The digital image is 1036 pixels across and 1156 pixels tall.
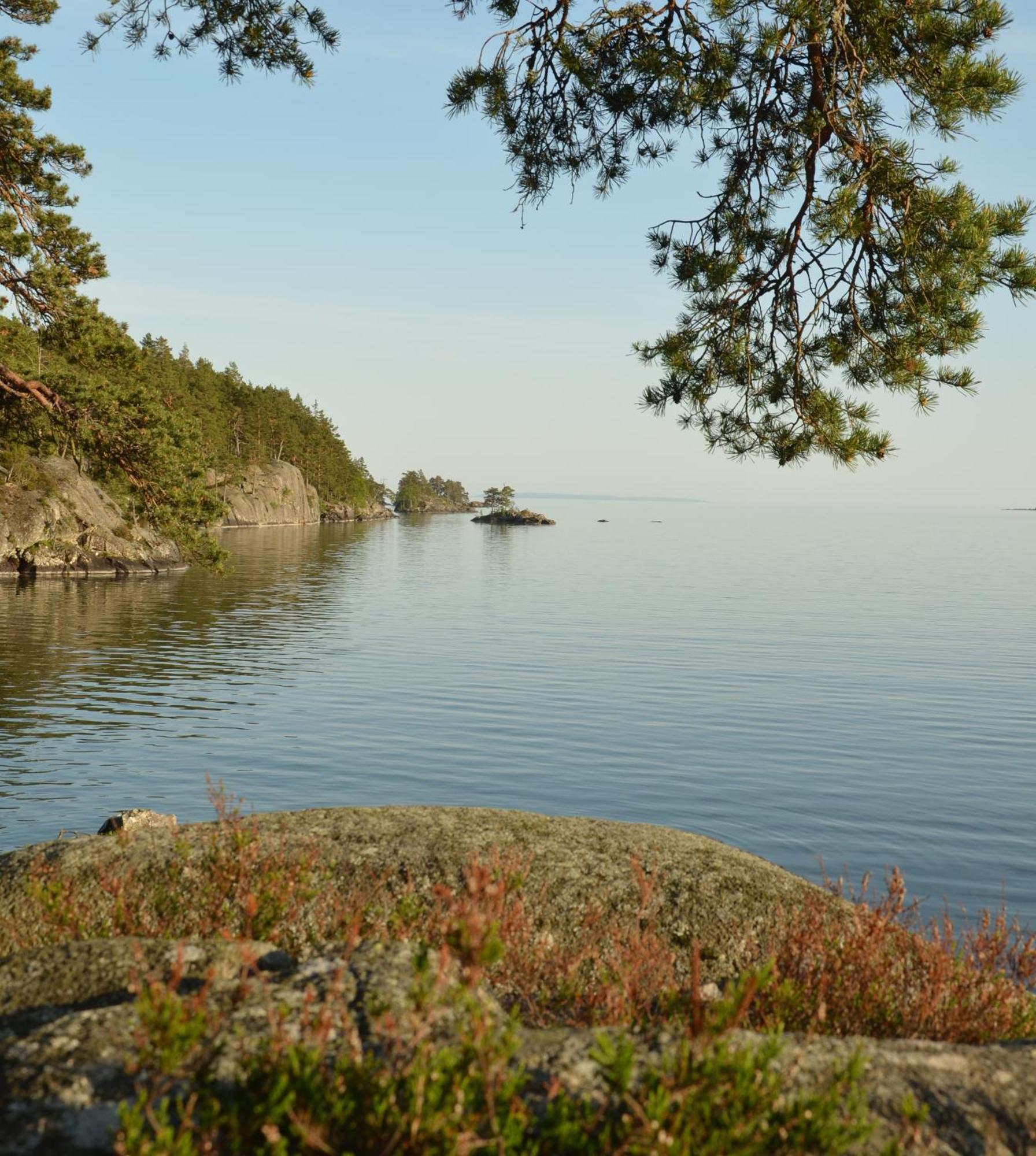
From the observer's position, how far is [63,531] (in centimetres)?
5491

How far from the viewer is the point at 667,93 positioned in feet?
35.0

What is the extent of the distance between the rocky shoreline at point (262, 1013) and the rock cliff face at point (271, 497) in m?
111

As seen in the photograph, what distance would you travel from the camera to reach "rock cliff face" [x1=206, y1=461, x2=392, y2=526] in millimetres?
121188

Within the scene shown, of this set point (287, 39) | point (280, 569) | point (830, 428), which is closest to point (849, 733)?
point (830, 428)

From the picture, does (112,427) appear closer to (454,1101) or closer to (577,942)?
(577,942)

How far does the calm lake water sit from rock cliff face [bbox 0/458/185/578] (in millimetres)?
2591

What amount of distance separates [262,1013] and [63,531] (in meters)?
56.6

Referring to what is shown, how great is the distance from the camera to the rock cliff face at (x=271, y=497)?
121188 mm

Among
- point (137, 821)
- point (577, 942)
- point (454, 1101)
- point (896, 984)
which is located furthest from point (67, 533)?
point (454, 1101)

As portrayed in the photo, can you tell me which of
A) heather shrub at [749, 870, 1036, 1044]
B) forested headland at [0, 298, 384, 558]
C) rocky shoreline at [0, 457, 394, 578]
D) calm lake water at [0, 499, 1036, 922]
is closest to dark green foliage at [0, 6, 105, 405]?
forested headland at [0, 298, 384, 558]

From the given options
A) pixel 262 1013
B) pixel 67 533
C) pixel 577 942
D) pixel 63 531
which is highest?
pixel 63 531

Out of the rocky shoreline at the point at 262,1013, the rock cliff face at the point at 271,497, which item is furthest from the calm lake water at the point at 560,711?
the rock cliff face at the point at 271,497

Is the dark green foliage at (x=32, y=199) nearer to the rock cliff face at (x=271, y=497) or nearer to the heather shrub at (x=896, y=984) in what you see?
the heather shrub at (x=896, y=984)

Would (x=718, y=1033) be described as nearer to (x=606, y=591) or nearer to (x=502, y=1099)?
(x=502, y=1099)
